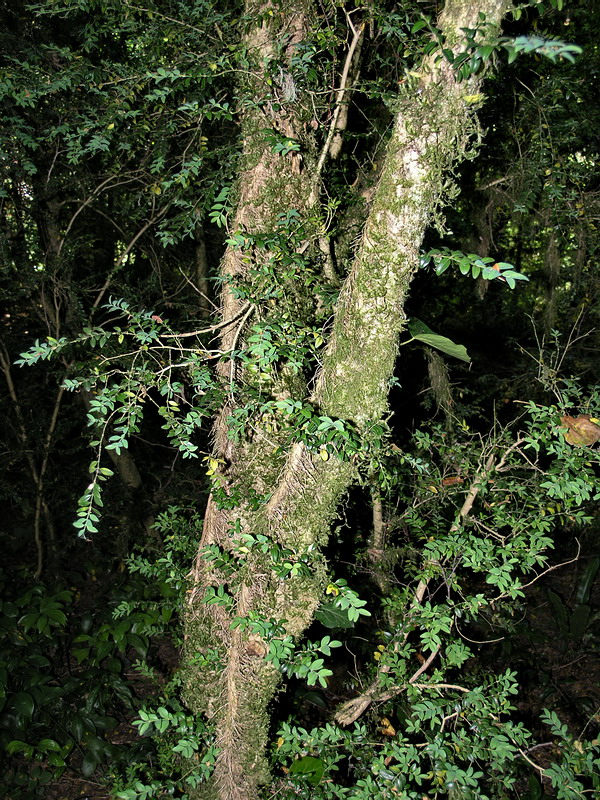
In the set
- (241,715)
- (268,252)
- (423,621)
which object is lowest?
(241,715)

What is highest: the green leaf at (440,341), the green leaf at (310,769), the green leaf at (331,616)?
the green leaf at (440,341)

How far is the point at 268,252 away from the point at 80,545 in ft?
15.9

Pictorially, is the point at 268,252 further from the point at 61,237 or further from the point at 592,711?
the point at 592,711

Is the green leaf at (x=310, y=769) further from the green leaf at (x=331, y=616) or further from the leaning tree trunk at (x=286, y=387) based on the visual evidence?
the green leaf at (x=331, y=616)

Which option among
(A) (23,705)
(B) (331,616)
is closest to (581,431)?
(B) (331,616)

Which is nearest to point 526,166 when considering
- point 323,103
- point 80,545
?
point 323,103

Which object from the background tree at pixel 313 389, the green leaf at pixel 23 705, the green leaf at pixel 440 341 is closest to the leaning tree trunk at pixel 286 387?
the background tree at pixel 313 389

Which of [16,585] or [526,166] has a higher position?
[526,166]

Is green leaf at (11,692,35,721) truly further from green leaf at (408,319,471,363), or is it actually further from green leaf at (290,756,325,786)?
green leaf at (408,319,471,363)

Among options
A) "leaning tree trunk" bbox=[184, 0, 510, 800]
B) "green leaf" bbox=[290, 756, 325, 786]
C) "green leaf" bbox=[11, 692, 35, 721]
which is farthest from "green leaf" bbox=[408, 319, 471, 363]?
"green leaf" bbox=[11, 692, 35, 721]

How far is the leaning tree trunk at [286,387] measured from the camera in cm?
137

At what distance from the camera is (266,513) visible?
1947 millimetres

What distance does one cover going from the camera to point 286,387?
2027 millimetres

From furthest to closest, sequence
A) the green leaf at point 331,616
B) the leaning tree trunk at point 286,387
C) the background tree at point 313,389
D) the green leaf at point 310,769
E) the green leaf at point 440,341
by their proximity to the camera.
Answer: the green leaf at point 310,769, the green leaf at point 331,616, the green leaf at point 440,341, the background tree at point 313,389, the leaning tree trunk at point 286,387
